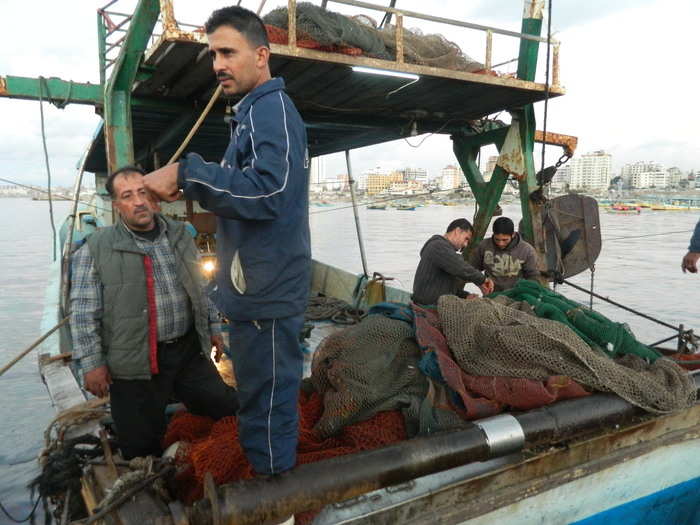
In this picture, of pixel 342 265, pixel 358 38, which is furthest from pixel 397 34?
pixel 342 265

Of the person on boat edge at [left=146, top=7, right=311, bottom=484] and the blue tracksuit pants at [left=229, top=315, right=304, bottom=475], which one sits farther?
the blue tracksuit pants at [left=229, top=315, right=304, bottom=475]

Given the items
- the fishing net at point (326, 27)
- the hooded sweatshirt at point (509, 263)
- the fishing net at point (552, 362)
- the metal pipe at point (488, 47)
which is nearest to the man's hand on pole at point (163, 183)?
the fishing net at point (552, 362)

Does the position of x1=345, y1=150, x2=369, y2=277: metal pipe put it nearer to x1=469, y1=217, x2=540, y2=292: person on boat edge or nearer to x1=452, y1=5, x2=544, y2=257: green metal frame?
x1=452, y1=5, x2=544, y2=257: green metal frame

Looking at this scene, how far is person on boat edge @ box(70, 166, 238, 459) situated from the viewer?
8.18 feet

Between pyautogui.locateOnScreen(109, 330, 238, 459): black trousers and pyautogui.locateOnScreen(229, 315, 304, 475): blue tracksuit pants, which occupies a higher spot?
pyautogui.locateOnScreen(229, 315, 304, 475): blue tracksuit pants

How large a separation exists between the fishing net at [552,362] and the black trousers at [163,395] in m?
1.51

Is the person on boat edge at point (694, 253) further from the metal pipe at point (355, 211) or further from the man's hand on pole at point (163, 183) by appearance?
the metal pipe at point (355, 211)

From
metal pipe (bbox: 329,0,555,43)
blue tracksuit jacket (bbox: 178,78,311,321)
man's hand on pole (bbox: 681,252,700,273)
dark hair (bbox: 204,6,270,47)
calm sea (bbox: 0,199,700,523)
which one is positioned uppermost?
metal pipe (bbox: 329,0,555,43)

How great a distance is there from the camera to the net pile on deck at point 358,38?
18.0 ft

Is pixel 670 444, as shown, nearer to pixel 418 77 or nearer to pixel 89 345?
pixel 89 345

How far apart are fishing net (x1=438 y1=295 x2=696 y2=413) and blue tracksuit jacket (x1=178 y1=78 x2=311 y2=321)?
4.44 ft

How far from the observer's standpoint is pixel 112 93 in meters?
5.69

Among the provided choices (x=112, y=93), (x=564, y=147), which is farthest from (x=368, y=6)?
(x=564, y=147)

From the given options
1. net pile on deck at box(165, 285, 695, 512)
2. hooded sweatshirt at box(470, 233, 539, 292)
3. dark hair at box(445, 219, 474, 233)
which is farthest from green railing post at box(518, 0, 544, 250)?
net pile on deck at box(165, 285, 695, 512)
